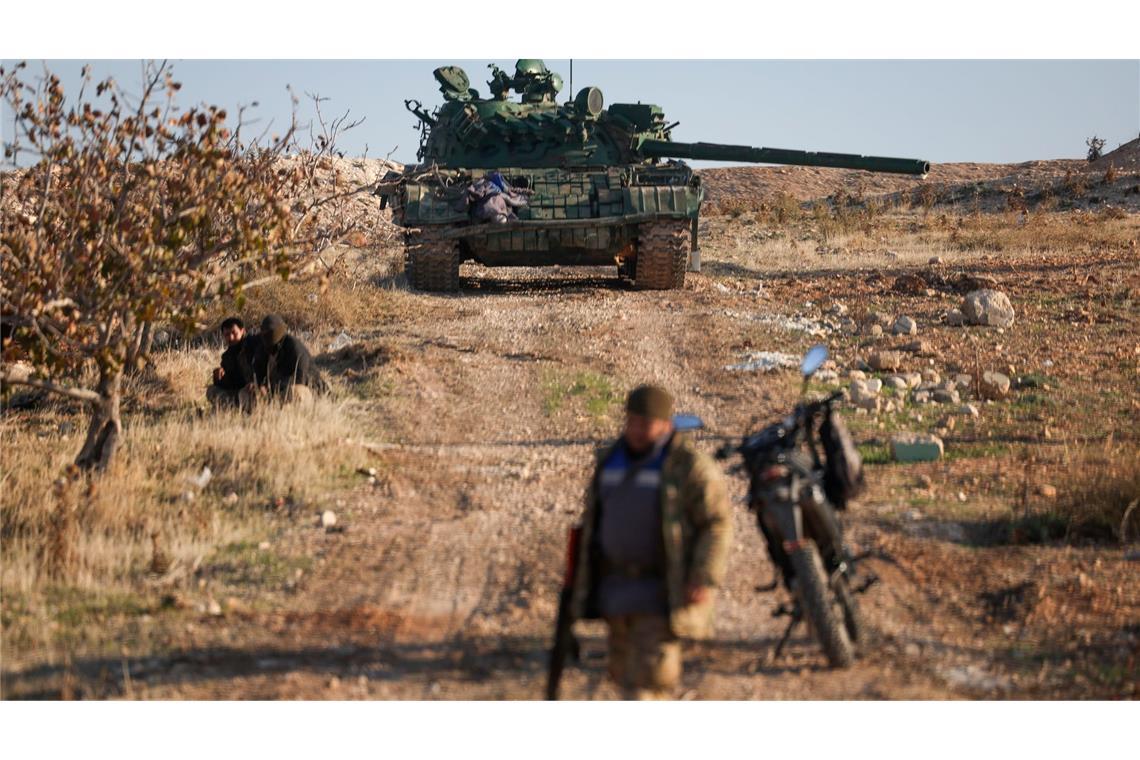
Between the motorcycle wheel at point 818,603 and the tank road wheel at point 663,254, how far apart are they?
11778mm

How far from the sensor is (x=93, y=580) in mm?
6809

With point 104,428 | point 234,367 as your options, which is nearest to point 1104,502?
point 104,428

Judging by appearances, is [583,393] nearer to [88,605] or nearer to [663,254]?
[88,605]

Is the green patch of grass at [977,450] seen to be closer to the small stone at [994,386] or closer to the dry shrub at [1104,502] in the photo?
the dry shrub at [1104,502]

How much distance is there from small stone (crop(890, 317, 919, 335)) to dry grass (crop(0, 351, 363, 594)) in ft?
21.1

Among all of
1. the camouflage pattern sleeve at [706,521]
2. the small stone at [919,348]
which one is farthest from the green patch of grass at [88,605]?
the small stone at [919,348]

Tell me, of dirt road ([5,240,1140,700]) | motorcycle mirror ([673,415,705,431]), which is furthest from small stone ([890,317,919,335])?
motorcycle mirror ([673,415,705,431])

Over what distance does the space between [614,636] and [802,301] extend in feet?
41.5

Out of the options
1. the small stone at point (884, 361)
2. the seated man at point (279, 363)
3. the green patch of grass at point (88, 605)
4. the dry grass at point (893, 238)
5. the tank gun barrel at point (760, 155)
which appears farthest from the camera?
the dry grass at point (893, 238)

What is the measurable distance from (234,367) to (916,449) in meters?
5.21

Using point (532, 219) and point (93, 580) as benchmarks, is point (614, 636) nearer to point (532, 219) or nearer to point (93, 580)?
point (93, 580)

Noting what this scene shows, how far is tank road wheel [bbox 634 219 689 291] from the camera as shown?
16.8 meters

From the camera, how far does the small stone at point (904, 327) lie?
14.2 m

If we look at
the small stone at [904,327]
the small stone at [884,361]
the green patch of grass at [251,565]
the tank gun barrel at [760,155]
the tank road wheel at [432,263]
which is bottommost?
the green patch of grass at [251,565]
